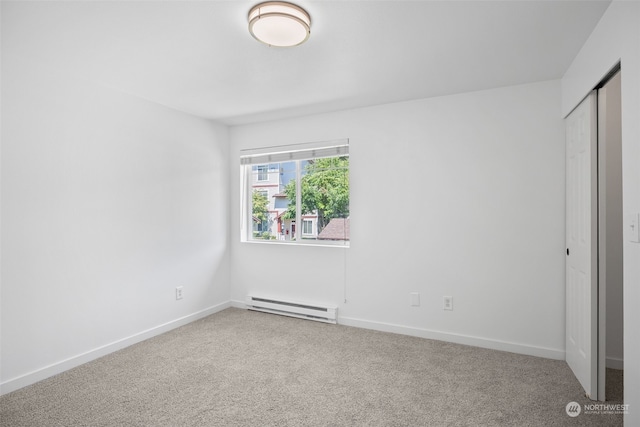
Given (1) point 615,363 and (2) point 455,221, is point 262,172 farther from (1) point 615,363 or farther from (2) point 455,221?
(1) point 615,363

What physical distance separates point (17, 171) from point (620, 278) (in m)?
4.66

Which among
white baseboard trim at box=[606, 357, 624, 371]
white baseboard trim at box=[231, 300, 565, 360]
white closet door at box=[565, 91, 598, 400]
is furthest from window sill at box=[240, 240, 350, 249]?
white baseboard trim at box=[606, 357, 624, 371]

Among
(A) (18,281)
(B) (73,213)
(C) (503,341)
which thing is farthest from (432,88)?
(A) (18,281)

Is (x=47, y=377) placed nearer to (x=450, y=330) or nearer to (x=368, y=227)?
(x=368, y=227)

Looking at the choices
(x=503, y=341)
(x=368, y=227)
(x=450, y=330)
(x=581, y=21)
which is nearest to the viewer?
(x=581, y=21)

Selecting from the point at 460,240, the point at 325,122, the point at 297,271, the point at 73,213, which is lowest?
the point at 297,271

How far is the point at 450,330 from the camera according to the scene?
3385 millimetres

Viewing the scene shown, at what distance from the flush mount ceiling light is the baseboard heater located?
110 inches

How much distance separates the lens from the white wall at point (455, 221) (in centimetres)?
301

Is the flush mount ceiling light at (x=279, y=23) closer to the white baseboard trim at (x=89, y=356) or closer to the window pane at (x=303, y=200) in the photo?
the window pane at (x=303, y=200)

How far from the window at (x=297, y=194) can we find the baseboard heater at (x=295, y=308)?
2.42 ft

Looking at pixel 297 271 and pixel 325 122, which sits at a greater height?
pixel 325 122

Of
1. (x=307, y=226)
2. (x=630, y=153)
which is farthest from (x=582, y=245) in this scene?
(x=307, y=226)

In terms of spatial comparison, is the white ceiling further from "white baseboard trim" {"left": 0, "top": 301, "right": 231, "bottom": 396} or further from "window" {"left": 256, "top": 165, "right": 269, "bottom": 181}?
"white baseboard trim" {"left": 0, "top": 301, "right": 231, "bottom": 396}
